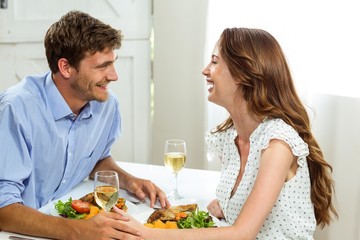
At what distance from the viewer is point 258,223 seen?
4.66 ft

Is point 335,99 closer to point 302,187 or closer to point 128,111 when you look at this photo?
point 302,187

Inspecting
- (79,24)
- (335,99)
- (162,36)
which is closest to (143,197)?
(79,24)

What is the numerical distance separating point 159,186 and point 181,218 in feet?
1.33

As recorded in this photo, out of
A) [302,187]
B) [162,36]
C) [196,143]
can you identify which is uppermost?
[162,36]

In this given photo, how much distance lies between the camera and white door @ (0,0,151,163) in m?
3.20

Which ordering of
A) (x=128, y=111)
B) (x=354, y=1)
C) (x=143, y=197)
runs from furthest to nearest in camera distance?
(x=128, y=111) < (x=354, y=1) < (x=143, y=197)

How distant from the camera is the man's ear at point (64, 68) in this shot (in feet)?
6.22

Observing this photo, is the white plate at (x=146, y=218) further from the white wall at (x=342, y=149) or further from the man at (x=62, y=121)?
the white wall at (x=342, y=149)

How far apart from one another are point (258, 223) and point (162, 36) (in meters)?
1.90

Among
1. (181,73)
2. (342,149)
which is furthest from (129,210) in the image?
(181,73)

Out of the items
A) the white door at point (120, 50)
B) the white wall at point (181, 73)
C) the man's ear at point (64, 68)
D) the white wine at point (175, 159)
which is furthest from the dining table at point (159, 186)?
the white door at point (120, 50)

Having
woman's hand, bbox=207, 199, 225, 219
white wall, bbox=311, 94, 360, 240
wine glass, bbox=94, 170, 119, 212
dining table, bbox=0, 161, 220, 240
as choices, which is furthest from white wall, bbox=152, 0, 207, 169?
wine glass, bbox=94, 170, 119, 212

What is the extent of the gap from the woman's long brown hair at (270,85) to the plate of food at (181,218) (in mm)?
361

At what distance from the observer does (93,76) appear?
1.91 meters
